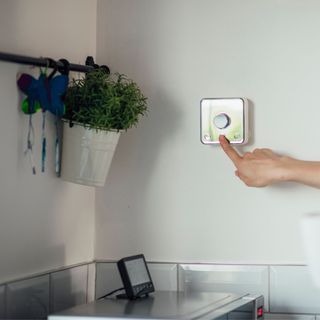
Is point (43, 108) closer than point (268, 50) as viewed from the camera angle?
Yes

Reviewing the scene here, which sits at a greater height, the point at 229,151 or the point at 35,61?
the point at 35,61

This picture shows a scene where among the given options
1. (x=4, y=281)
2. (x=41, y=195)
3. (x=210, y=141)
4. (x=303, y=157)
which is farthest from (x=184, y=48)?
(x=4, y=281)

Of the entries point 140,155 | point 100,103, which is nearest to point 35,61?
point 100,103

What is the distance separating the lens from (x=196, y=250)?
1.51 m

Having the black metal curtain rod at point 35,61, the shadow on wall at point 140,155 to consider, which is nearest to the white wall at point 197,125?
the shadow on wall at point 140,155

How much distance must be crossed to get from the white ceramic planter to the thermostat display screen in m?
0.17

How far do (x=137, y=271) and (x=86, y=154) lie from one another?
0.23m

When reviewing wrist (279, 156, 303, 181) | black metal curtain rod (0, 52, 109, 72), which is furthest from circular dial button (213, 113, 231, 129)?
black metal curtain rod (0, 52, 109, 72)

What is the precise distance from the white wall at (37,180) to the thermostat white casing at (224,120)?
267 millimetres

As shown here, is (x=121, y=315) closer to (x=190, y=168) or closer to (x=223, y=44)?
(x=190, y=168)

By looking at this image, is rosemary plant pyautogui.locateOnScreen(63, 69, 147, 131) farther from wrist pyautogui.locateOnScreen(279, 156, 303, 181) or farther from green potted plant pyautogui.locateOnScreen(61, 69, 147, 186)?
wrist pyautogui.locateOnScreen(279, 156, 303, 181)

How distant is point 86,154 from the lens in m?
1.36

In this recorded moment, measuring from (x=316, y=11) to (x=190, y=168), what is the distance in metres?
0.39

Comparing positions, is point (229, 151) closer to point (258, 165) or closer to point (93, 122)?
point (258, 165)
